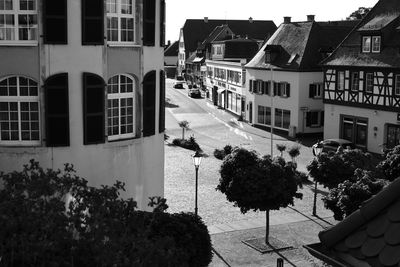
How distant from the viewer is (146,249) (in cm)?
872

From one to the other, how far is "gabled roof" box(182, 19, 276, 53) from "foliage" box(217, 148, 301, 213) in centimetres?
7771

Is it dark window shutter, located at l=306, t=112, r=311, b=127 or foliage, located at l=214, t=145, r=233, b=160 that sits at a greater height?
dark window shutter, located at l=306, t=112, r=311, b=127

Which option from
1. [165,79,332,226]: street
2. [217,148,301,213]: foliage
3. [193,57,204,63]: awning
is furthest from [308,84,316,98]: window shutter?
[193,57,204,63]: awning

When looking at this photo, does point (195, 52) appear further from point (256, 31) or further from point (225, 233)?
point (225, 233)

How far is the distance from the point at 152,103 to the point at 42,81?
12.6 ft

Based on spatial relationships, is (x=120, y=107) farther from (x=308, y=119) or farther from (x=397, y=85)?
(x=308, y=119)

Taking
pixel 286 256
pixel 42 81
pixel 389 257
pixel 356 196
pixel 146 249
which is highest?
pixel 42 81

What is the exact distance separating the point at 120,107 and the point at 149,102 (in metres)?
1.06

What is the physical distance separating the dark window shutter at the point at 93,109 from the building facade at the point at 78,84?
0.09 feet

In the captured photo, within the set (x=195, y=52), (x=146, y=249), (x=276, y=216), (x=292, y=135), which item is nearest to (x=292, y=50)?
(x=292, y=135)

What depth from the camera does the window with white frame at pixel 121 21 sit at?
17.4 metres

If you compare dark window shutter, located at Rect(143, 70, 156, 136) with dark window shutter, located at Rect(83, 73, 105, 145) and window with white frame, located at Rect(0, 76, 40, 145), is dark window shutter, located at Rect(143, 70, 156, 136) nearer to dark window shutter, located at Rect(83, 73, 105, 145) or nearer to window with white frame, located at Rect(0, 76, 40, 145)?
dark window shutter, located at Rect(83, 73, 105, 145)

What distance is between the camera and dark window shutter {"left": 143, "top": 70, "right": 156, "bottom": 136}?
18522 millimetres

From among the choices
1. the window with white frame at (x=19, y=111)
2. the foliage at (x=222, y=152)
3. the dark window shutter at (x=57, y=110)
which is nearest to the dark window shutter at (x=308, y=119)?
the foliage at (x=222, y=152)
